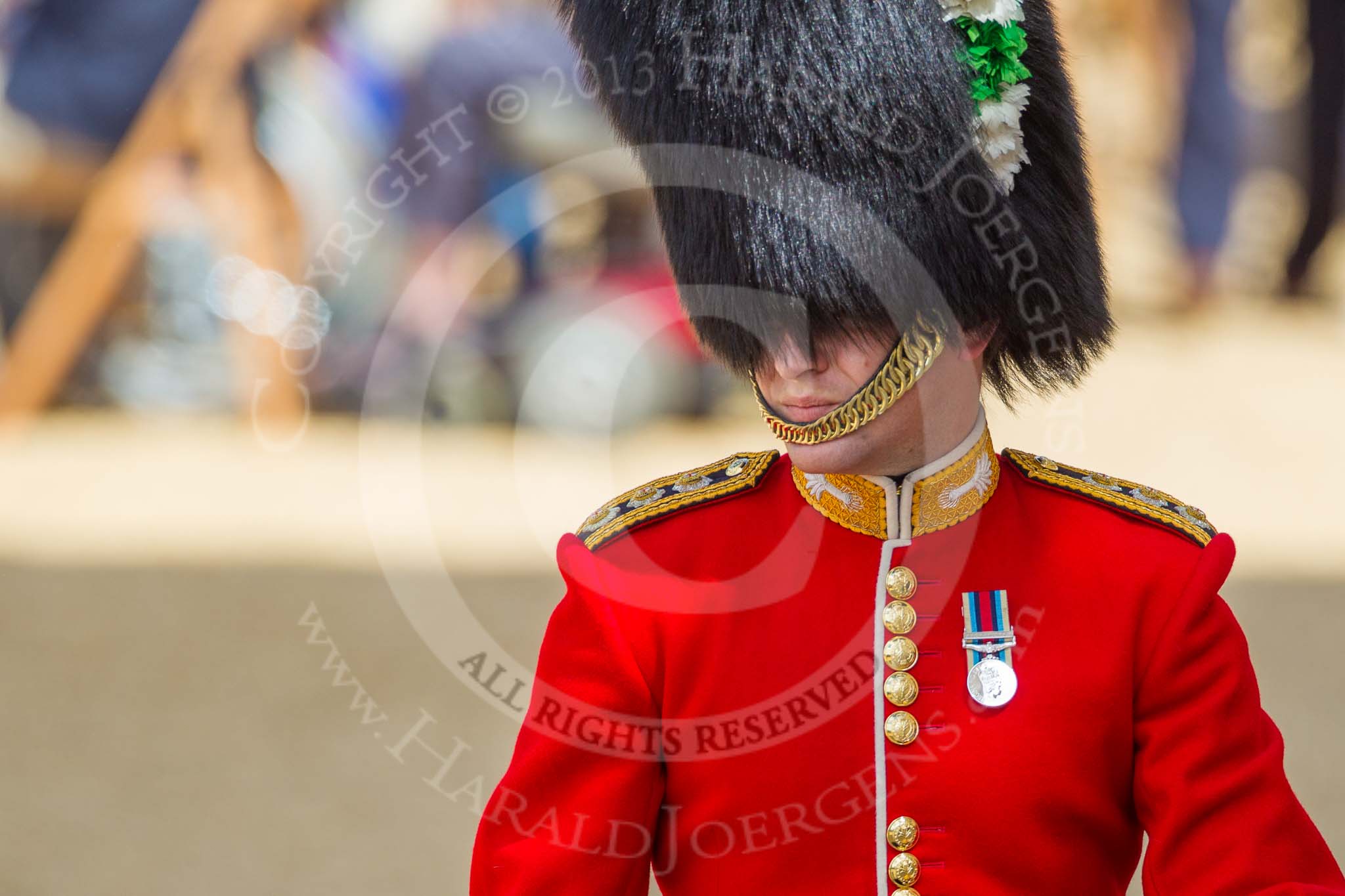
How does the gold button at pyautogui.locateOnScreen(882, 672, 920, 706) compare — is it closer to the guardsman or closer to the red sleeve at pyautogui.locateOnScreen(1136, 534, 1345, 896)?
the guardsman

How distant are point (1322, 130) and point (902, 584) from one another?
6594mm

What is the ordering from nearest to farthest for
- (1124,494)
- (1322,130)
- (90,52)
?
(1124,494)
(90,52)
(1322,130)

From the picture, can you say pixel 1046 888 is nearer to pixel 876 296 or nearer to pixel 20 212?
pixel 876 296

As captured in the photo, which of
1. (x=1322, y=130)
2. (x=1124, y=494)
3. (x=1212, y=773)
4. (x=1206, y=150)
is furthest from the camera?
(x=1206, y=150)

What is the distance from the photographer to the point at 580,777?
38.1 inches

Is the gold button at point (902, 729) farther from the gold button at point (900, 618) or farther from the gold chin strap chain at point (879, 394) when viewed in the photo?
the gold chin strap chain at point (879, 394)

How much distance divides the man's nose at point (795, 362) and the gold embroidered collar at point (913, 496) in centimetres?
8

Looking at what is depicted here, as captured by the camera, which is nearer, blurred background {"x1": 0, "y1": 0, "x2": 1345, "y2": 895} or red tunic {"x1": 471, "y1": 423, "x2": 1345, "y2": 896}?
red tunic {"x1": 471, "y1": 423, "x2": 1345, "y2": 896}

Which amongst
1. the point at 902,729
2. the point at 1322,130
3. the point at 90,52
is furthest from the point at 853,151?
the point at 1322,130

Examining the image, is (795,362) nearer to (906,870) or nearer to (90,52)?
(906,870)

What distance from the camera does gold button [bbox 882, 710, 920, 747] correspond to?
0.96 m

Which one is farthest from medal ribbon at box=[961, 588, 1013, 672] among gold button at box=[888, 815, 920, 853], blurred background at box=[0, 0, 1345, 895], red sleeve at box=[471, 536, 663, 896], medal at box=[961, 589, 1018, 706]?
blurred background at box=[0, 0, 1345, 895]

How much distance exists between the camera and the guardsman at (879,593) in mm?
940

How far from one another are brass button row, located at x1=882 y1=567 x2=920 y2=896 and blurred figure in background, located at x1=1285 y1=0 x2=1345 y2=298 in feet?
21.5
